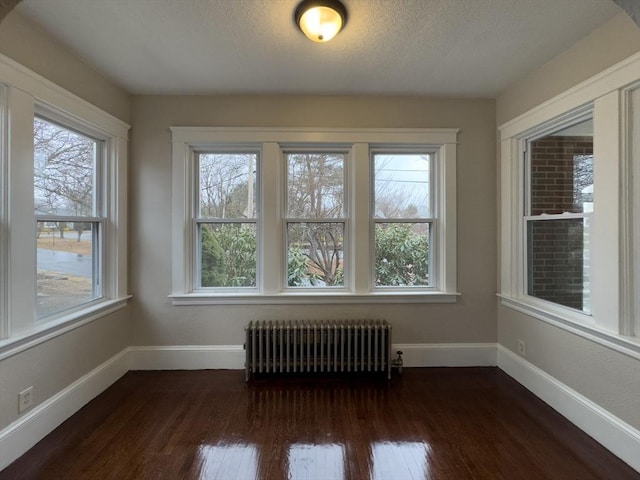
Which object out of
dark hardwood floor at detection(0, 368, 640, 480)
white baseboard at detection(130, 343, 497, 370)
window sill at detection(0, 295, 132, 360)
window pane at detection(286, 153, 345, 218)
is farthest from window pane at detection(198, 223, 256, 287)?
dark hardwood floor at detection(0, 368, 640, 480)

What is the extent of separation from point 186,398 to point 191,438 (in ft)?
1.68

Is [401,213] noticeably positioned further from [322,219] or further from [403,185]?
[322,219]

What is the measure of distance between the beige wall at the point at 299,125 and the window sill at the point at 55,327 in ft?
1.11

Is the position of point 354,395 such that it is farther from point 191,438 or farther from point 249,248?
point 249,248

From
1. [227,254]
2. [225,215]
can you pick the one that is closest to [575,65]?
[225,215]

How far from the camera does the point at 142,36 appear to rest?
81.6 inches

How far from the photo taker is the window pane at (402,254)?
3080 mm

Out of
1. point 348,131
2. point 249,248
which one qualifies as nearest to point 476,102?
point 348,131

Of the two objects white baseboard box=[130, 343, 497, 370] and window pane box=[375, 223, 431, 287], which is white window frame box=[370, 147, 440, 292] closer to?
window pane box=[375, 223, 431, 287]

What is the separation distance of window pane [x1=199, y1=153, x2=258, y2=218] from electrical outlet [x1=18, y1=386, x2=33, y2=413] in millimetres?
1710

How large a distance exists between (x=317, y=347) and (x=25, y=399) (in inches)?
76.1

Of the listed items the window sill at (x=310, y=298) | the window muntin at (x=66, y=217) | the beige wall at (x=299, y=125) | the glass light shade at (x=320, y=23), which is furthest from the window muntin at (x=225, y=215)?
the glass light shade at (x=320, y=23)

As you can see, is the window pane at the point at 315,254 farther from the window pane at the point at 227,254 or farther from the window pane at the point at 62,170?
the window pane at the point at 62,170

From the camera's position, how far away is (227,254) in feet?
10.0
